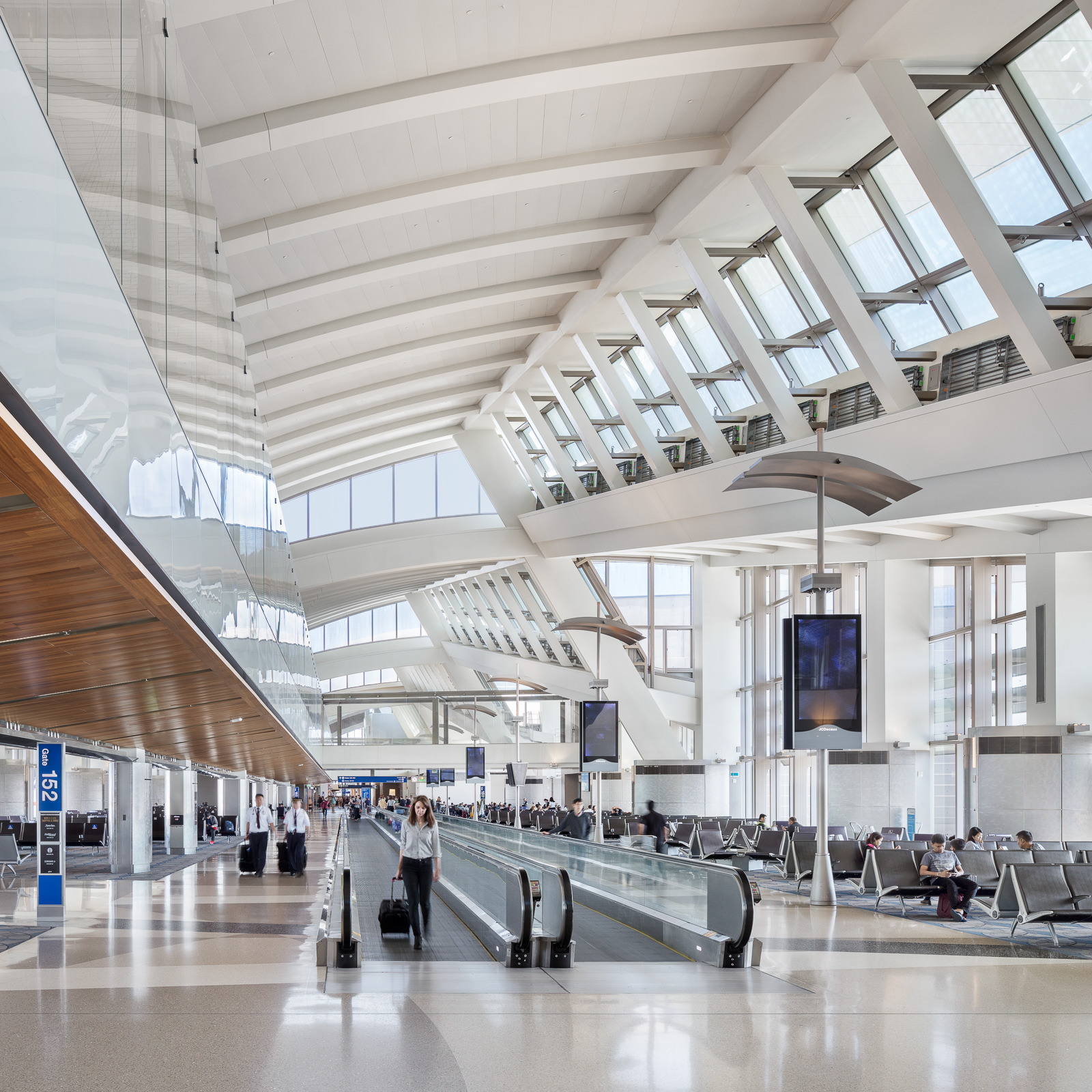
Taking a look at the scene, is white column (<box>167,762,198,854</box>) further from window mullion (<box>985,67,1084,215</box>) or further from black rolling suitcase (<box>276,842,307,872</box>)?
window mullion (<box>985,67,1084,215</box>)

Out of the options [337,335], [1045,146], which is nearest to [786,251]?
[1045,146]

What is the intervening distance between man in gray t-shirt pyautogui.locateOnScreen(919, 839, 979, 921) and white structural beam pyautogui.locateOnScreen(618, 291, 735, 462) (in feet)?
33.8

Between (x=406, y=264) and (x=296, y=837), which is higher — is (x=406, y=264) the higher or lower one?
the higher one

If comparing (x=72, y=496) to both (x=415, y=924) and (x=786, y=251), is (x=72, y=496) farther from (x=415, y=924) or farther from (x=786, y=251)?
(x=786, y=251)

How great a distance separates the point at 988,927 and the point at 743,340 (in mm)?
11246

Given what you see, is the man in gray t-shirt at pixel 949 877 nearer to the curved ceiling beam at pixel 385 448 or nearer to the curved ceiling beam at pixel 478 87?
the curved ceiling beam at pixel 478 87

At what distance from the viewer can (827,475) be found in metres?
15.2

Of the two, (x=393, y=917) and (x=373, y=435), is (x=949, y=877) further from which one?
(x=373, y=435)

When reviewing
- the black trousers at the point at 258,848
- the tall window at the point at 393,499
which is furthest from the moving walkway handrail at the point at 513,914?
the tall window at the point at 393,499

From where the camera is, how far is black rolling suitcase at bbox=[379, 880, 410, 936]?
12633mm

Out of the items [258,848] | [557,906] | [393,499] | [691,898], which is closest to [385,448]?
[393,499]

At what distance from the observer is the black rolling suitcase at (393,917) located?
1263 cm

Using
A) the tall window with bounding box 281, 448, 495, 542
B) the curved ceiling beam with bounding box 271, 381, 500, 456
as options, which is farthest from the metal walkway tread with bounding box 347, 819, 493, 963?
the tall window with bounding box 281, 448, 495, 542

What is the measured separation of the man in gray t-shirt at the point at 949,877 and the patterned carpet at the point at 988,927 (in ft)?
0.72
